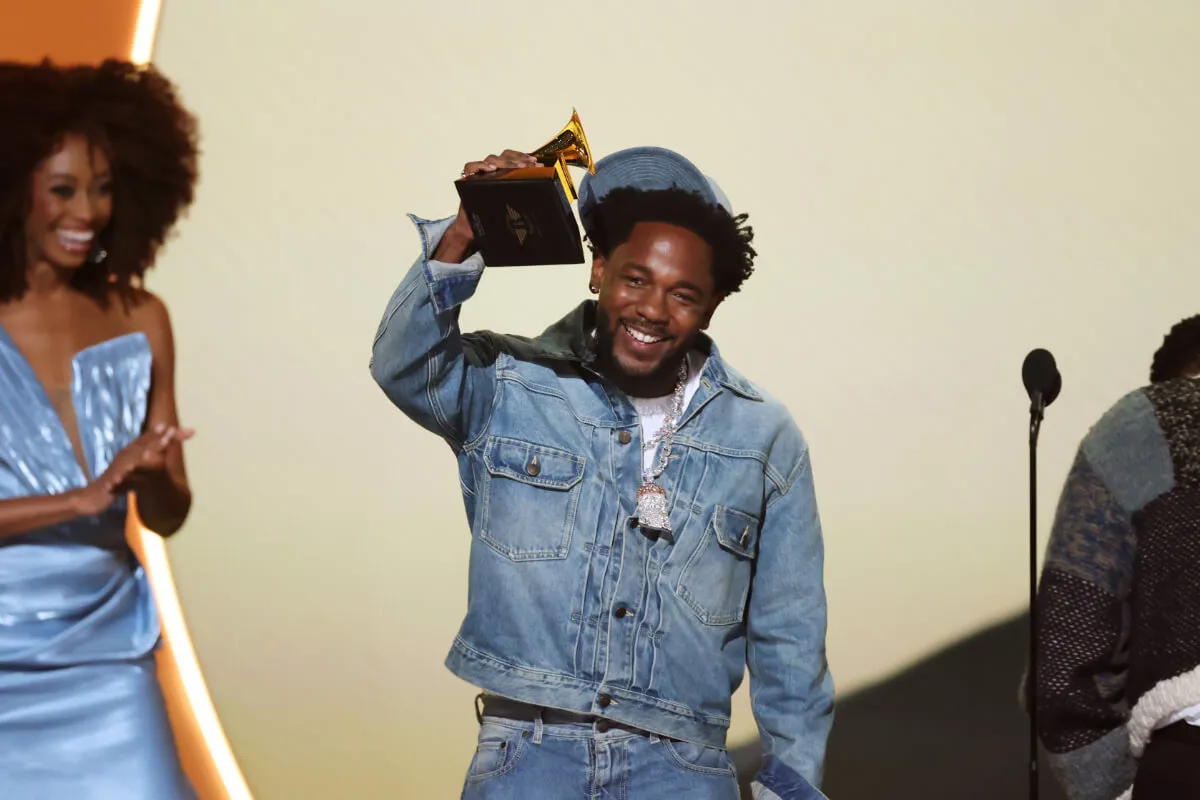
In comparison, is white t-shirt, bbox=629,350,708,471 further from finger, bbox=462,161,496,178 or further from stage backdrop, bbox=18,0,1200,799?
stage backdrop, bbox=18,0,1200,799

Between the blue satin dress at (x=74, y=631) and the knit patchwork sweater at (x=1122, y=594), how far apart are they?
1.42m

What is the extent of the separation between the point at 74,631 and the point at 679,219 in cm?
123

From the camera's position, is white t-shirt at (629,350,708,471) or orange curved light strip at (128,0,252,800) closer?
white t-shirt at (629,350,708,471)

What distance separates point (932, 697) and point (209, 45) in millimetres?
2665

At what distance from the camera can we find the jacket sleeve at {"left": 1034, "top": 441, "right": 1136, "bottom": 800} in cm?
197

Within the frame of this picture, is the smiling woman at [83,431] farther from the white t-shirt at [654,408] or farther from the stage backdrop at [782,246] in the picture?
the stage backdrop at [782,246]

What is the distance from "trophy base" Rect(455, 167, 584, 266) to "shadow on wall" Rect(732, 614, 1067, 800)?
206 cm

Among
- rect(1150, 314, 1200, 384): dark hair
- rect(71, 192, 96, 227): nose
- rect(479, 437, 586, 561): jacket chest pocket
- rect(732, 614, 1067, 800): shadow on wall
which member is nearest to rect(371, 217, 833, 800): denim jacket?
rect(479, 437, 586, 561): jacket chest pocket

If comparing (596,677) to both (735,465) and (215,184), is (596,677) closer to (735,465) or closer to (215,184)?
(735,465)

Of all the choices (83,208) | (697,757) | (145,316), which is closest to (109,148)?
(83,208)

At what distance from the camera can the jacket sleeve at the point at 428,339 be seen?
223 cm

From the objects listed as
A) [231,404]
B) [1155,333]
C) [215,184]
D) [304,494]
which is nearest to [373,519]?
[304,494]

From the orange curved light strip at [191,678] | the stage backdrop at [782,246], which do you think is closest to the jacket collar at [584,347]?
the stage backdrop at [782,246]

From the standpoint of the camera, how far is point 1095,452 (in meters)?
1.97
